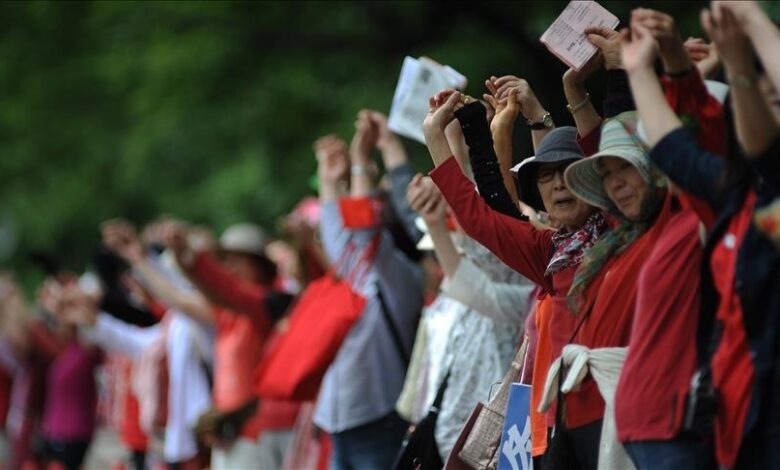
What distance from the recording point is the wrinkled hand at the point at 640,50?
4.71 metres

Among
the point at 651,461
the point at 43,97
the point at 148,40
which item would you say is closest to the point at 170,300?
the point at 148,40

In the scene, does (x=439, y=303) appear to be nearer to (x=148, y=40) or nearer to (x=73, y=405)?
(x=73, y=405)

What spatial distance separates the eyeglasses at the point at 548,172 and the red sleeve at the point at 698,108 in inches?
46.2

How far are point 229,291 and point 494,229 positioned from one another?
15.1 ft

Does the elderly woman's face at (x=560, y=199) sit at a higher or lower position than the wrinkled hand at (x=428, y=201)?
higher

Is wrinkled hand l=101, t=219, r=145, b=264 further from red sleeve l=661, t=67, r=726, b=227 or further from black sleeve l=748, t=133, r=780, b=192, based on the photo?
black sleeve l=748, t=133, r=780, b=192

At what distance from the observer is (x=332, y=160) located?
8.80m

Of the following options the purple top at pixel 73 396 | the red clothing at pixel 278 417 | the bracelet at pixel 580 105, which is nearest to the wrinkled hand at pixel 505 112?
the bracelet at pixel 580 105

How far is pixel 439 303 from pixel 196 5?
5.94 metres

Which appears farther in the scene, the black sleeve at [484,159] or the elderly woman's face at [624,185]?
the black sleeve at [484,159]

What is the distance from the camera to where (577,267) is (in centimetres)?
565

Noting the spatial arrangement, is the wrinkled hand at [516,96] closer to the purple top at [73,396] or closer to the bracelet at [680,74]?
the bracelet at [680,74]

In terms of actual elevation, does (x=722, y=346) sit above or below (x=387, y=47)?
above

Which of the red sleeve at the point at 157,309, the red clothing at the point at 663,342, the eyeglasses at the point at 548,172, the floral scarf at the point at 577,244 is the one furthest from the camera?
the red sleeve at the point at 157,309
